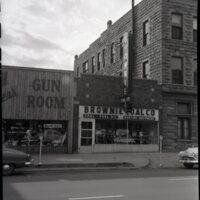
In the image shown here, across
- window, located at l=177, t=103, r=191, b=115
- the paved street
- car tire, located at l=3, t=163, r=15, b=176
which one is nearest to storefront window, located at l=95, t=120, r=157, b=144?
window, located at l=177, t=103, r=191, b=115

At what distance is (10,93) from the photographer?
2170 cm

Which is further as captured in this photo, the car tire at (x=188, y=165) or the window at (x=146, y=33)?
the window at (x=146, y=33)

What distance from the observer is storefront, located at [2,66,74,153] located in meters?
21.8

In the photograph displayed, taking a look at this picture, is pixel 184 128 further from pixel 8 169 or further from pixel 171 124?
pixel 8 169

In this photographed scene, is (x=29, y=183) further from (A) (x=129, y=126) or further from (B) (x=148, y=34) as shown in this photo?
(B) (x=148, y=34)

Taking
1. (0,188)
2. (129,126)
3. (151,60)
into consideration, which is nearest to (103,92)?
(129,126)

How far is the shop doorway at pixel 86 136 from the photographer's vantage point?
75.8 ft

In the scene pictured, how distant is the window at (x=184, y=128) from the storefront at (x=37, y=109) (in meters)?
8.46

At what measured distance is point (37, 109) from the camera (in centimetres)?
2225

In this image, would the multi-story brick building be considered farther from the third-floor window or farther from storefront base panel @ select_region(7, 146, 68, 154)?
storefront base panel @ select_region(7, 146, 68, 154)

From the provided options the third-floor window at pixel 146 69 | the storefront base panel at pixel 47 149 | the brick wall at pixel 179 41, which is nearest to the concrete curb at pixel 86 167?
the storefront base panel at pixel 47 149

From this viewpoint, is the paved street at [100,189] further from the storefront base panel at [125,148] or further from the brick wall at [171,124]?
the brick wall at [171,124]

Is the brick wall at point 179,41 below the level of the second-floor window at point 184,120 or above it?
above

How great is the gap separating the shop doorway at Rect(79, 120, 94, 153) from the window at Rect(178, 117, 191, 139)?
6.88 metres
